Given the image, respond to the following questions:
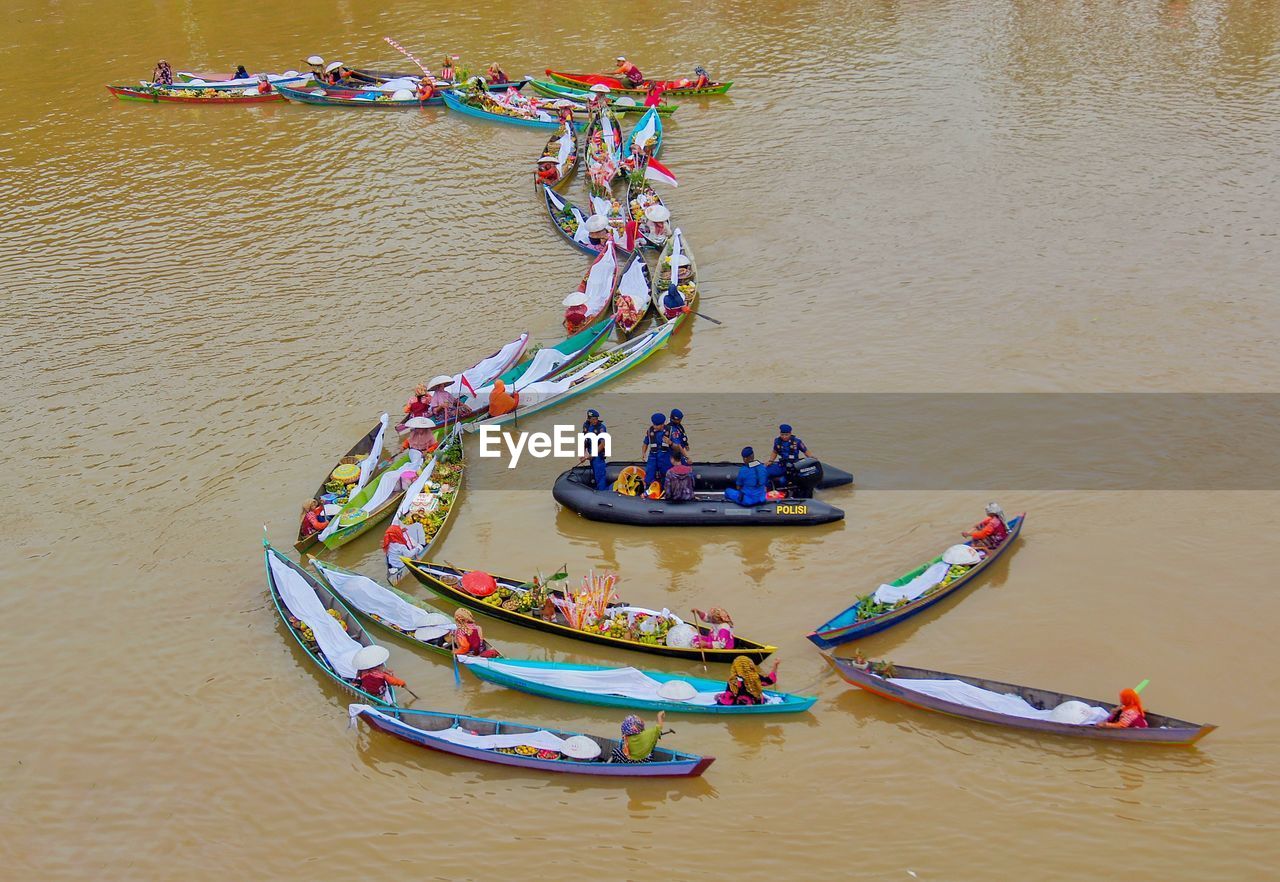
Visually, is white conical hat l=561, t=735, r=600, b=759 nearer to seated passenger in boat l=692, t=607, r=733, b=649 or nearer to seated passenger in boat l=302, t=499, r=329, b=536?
seated passenger in boat l=692, t=607, r=733, b=649

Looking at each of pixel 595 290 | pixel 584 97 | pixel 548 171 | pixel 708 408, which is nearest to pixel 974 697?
pixel 708 408

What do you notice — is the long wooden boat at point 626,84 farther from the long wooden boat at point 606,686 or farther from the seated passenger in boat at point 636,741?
the seated passenger in boat at point 636,741

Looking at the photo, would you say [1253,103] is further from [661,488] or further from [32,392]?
[32,392]

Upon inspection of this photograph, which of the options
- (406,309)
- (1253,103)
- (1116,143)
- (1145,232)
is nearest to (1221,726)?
(1145,232)

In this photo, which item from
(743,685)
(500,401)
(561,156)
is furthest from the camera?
(561,156)

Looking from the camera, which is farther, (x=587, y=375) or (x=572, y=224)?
(x=572, y=224)

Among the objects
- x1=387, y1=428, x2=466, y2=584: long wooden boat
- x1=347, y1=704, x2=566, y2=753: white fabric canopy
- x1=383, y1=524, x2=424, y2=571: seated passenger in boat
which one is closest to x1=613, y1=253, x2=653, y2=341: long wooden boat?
x1=387, y1=428, x2=466, y2=584: long wooden boat

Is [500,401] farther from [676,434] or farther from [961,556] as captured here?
[961,556]
